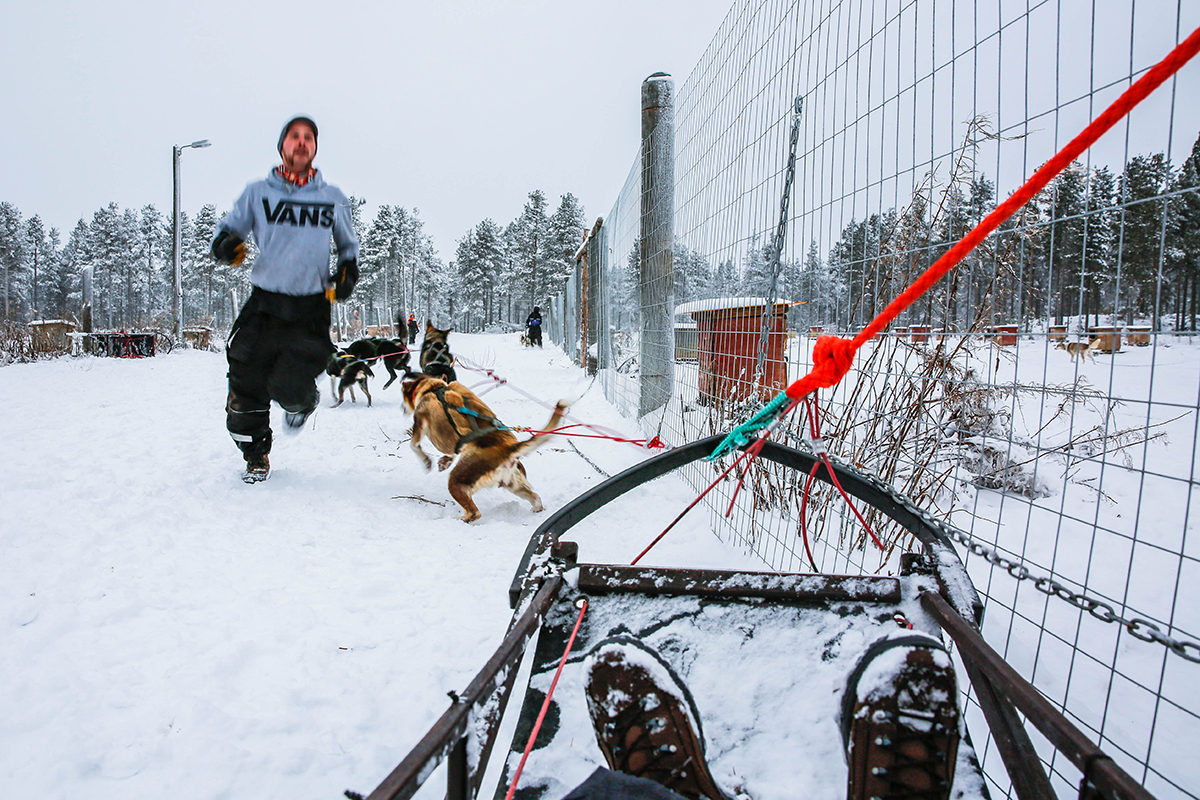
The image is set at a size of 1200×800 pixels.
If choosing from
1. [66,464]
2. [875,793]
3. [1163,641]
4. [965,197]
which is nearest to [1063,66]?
[965,197]

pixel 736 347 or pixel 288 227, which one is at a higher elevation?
pixel 288 227

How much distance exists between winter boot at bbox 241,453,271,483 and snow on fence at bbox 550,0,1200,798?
2.82 meters

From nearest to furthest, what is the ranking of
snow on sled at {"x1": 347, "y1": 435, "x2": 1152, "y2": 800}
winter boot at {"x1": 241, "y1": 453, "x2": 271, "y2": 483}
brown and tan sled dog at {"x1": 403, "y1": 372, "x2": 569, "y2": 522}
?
snow on sled at {"x1": 347, "y1": 435, "x2": 1152, "y2": 800} < brown and tan sled dog at {"x1": 403, "y1": 372, "x2": 569, "y2": 522} < winter boot at {"x1": 241, "y1": 453, "x2": 271, "y2": 483}

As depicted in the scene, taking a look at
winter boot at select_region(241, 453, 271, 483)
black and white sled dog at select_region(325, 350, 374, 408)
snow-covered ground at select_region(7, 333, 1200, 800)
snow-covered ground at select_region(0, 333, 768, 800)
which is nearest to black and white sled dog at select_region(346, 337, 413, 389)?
black and white sled dog at select_region(325, 350, 374, 408)

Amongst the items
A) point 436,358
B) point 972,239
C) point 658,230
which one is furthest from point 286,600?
point 436,358

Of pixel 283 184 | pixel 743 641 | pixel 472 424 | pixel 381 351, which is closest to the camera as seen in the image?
pixel 743 641

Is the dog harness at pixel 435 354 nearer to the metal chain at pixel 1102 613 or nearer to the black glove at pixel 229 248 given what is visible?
the black glove at pixel 229 248

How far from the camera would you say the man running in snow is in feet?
10.7

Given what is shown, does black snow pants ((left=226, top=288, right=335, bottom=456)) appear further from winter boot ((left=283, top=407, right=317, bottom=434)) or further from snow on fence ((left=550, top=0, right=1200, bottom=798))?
snow on fence ((left=550, top=0, right=1200, bottom=798))

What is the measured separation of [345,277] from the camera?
353cm

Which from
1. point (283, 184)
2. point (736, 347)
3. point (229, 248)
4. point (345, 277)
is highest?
point (283, 184)

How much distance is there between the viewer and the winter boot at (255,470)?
3.66 metres

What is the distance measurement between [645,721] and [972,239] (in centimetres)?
119

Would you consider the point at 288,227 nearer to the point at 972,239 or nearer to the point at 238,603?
the point at 238,603
